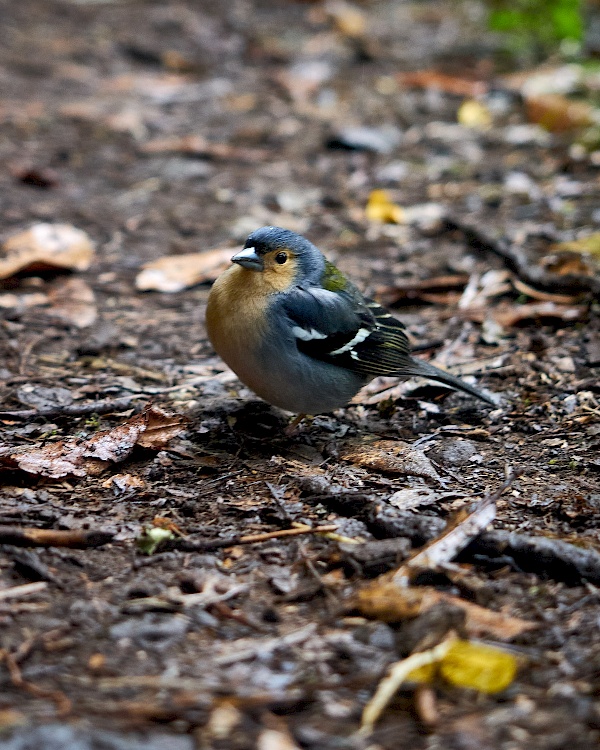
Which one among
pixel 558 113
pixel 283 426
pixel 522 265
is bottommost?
pixel 283 426

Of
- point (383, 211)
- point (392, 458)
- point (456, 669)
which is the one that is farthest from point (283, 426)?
point (383, 211)

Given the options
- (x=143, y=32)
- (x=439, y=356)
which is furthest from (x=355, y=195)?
(x=143, y=32)

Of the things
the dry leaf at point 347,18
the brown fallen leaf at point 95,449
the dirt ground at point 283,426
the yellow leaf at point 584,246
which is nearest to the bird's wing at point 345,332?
the dirt ground at point 283,426

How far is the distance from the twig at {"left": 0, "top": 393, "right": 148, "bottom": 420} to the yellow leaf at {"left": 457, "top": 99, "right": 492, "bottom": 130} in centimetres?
506

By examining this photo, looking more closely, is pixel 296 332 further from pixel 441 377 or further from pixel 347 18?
pixel 347 18

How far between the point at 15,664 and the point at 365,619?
953 millimetres

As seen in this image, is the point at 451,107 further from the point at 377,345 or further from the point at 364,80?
the point at 377,345

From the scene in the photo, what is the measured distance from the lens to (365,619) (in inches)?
101

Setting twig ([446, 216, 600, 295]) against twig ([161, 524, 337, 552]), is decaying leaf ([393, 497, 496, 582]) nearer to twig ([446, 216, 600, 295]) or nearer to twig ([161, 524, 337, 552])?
twig ([161, 524, 337, 552])

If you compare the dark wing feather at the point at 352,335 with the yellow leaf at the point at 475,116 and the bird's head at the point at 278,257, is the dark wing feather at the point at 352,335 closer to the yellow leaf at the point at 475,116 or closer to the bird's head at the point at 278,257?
the bird's head at the point at 278,257

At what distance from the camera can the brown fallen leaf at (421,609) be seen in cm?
250

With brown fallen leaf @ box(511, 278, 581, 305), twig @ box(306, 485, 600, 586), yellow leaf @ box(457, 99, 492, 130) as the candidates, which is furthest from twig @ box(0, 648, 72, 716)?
yellow leaf @ box(457, 99, 492, 130)

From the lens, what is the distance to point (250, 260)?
12.2ft

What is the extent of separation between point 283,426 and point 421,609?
1655 mm
